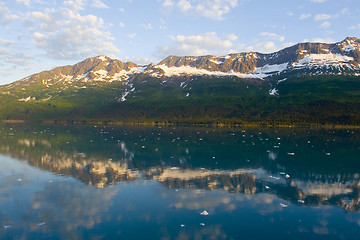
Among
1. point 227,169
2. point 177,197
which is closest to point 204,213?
point 177,197

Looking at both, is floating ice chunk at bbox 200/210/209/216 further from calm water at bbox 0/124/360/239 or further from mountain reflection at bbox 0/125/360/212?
mountain reflection at bbox 0/125/360/212

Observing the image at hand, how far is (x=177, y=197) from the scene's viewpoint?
85.9 feet

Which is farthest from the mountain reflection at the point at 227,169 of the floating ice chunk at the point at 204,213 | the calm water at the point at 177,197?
the floating ice chunk at the point at 204,213

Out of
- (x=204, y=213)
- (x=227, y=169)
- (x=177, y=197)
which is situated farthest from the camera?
(x=227, y=169)

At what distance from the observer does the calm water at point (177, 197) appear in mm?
19094

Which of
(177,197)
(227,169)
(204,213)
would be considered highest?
(204,213)

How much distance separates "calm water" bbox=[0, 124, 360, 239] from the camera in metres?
19.1

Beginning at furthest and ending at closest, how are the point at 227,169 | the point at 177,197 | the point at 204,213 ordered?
the point at 227,169, the point at 177,197, the point at 204,213

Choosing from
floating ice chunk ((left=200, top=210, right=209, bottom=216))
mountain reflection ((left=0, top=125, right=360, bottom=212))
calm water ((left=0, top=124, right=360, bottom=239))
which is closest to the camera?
calm water ((left=0, top=124, right=360, bottom=239))

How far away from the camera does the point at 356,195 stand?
92.0 ft

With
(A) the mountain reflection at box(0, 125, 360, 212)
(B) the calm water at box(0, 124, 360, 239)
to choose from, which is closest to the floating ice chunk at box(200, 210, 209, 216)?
(B) the calm water at box(0, 124, 360, 239)

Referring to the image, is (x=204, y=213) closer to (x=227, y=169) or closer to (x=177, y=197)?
(x=177, y=197)

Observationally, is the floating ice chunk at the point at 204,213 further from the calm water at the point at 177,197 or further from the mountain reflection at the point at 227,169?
the mountain reflection at the point at 227,169

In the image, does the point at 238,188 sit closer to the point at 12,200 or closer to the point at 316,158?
the point at 12,200
